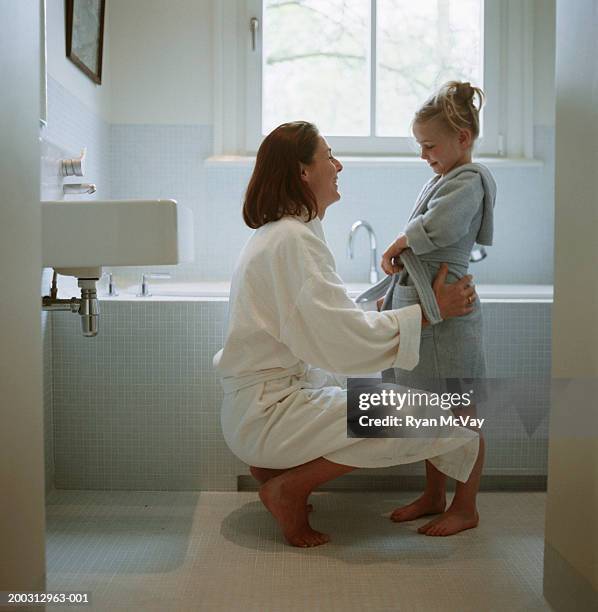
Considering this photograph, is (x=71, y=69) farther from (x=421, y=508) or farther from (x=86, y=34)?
(x=421, y=508)

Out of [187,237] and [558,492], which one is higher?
[187,237]

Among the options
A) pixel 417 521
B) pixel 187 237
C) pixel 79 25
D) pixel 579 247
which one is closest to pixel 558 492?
pixel 579 247

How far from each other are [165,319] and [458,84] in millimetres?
982

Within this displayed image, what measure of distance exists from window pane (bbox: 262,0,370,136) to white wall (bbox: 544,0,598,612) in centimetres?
184

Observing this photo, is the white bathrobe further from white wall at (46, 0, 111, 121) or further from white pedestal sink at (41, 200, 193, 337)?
white wall at (46, 0, 111, 121)

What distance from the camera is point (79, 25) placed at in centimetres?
265

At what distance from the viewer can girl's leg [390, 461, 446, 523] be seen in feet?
6.79

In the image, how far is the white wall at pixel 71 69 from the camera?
2369 millimetres

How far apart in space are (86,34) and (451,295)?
5.32 feet

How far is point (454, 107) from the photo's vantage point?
1908mm

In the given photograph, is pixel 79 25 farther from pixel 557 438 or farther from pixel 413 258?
pixel 557 438

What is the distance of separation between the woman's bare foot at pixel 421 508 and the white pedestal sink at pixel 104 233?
92cm

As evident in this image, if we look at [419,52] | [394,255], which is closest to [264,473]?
[394,255]

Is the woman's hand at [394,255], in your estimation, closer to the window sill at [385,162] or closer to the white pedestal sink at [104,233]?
the white pedestal sink at [104,233]
